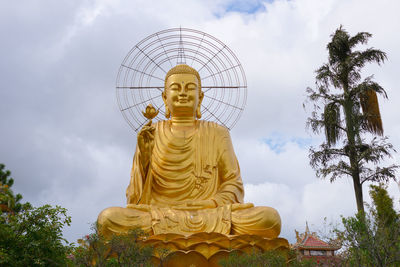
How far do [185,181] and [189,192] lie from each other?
0.64 ft

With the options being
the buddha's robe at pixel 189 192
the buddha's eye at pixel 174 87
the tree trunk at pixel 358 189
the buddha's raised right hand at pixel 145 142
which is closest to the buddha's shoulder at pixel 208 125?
the buddha's robe at pixel 189 192

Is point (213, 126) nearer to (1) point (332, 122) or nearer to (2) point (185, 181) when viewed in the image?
(2) point (185, 181)

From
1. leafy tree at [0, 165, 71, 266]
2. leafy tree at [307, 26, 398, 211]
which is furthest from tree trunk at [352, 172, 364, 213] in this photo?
leafy tree at [0, 165, 71, 266]

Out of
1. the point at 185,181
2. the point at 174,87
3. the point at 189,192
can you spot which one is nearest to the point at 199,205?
the point at 189,192

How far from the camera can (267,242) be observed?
6.77 meters

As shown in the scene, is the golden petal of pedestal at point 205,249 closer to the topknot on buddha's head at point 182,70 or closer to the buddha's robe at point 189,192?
the buddha's robe at point 189,192

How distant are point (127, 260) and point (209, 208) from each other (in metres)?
2.69

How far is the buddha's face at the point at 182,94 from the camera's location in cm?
880

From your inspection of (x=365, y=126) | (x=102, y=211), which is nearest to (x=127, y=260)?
(x=102, y=211)

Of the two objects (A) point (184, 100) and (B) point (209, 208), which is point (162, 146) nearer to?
(A) point (184, 100)

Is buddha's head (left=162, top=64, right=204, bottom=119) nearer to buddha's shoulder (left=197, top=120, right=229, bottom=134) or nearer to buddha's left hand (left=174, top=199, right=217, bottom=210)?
buddha's shoulder (left=197, top=120, right=229, bottom=134)

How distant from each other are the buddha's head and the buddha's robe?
1.05 feet

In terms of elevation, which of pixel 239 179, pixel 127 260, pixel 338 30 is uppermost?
pixel 338 30

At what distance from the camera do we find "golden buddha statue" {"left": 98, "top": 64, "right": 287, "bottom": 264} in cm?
717
